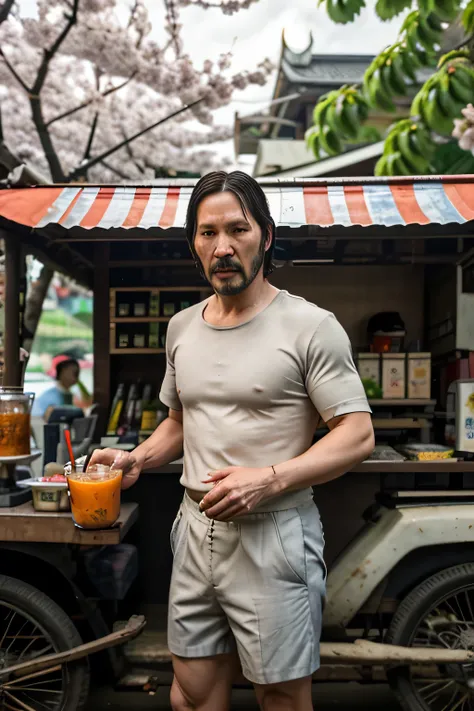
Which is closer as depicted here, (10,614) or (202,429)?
(202,429)

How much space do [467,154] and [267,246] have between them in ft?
27.6

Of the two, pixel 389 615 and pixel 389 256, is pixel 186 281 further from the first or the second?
pixel 389 615

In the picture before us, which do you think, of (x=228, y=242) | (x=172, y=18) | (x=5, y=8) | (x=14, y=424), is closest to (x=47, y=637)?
(x=14, y=424)

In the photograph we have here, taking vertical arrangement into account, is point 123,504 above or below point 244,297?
below

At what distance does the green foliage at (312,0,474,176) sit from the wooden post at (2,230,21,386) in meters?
4.95

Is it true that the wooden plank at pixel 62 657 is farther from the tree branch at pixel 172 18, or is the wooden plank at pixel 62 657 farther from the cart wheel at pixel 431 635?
the tree branch at pixel 172 18

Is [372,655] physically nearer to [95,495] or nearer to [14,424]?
[95,495]

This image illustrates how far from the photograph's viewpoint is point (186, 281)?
5.09 meters

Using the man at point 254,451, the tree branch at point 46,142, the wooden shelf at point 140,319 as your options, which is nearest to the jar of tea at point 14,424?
the man at point 254,451

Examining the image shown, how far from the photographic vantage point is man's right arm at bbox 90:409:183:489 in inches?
87.6

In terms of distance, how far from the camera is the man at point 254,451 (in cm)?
187

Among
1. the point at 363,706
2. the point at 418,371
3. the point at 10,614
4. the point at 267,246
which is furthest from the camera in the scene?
the point at 418,371

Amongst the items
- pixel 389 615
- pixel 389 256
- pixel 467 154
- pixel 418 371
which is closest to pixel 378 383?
pixel 418 371

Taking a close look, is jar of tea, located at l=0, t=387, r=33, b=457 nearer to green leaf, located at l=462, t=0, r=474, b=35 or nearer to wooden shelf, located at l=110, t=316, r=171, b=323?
wooden shelf, located at l=110, t=316, r=171, b=323
